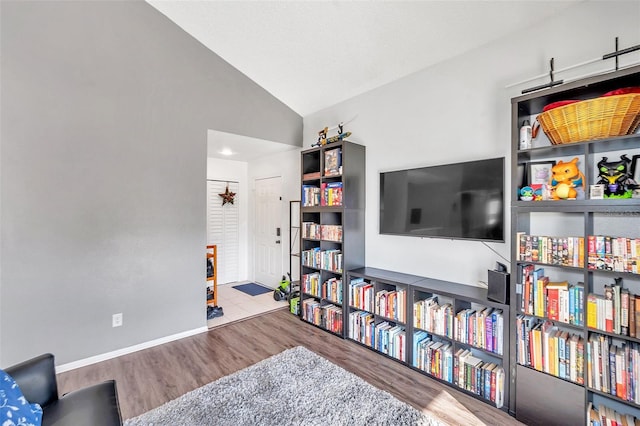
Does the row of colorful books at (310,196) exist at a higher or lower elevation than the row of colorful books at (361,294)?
higher

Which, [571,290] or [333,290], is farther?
[333,290]

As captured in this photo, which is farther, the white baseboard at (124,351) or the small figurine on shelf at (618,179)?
the white baseboard at (124,351)

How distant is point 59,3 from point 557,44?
395 cm

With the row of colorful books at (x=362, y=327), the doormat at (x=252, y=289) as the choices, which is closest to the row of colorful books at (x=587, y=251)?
the row of colorful books at (x=362, y=327)

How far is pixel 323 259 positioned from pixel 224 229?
251 centimetres

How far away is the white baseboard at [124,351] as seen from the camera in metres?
2.43

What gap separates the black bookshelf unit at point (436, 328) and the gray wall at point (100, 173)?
1.86 metres

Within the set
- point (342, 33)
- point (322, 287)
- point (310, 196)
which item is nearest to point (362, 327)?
point (322, 287)

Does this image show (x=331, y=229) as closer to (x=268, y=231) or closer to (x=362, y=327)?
(x=362, y=327)

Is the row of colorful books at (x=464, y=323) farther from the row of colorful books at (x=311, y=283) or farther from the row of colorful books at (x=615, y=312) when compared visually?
the row of colorful books at (x=311, y=283)

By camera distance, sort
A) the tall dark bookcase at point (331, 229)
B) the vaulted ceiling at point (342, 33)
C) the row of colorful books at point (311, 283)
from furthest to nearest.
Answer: the row of colorful books at point (311, 283) → the tall dark bookcase at point (331, 229) → the vaulted ceiling at point (342, 33)

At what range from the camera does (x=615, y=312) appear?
1528 mm

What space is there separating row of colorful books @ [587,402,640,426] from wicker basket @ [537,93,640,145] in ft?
5.11

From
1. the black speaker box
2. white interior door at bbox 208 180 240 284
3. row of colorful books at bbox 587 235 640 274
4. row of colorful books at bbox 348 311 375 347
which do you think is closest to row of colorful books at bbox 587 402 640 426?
the black speaker box
